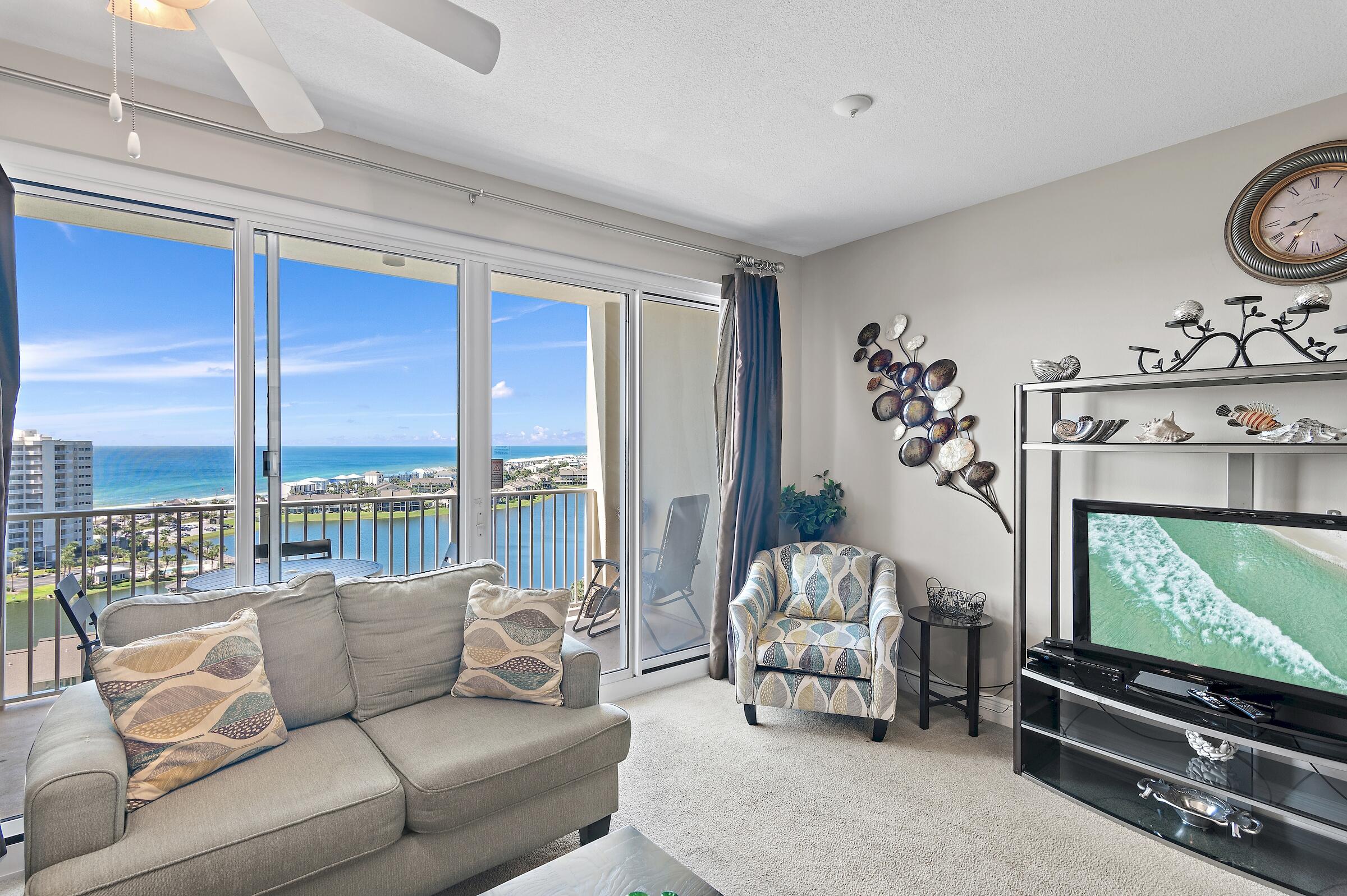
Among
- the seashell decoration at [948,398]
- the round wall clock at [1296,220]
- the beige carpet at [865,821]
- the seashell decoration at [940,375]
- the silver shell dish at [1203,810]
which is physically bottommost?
the beige carpet at [865,821]

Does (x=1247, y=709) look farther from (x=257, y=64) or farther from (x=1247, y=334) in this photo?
(x=257, y=64)

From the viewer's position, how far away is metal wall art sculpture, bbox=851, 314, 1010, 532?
11.3 feet

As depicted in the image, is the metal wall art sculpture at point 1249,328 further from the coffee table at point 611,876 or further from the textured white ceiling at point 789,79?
the coffee table at point 611,876

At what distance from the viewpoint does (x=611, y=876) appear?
5.04 feet

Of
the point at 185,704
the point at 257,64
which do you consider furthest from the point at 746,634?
the point at 257,64

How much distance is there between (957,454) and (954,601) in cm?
77

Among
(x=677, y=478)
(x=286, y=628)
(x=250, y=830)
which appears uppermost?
(x=677, y=478)

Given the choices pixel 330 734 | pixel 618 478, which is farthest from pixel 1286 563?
pixel 330 734

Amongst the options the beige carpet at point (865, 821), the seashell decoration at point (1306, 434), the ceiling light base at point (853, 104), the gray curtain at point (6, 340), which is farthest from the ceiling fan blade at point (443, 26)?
the seashell decoration at point (1306, 434)

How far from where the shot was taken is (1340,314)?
2357 millimetres

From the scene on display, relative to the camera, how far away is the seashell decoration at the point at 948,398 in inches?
138

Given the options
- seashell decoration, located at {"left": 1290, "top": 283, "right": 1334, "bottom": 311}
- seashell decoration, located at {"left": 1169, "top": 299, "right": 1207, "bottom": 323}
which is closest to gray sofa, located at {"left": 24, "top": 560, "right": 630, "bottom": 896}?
seashell decoration, located at {"left": 1169, "top": 299, "right": 1207, "bottom": 323}

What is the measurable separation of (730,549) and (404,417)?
193cm

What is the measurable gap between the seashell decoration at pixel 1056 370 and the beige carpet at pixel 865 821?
1.67 meters
